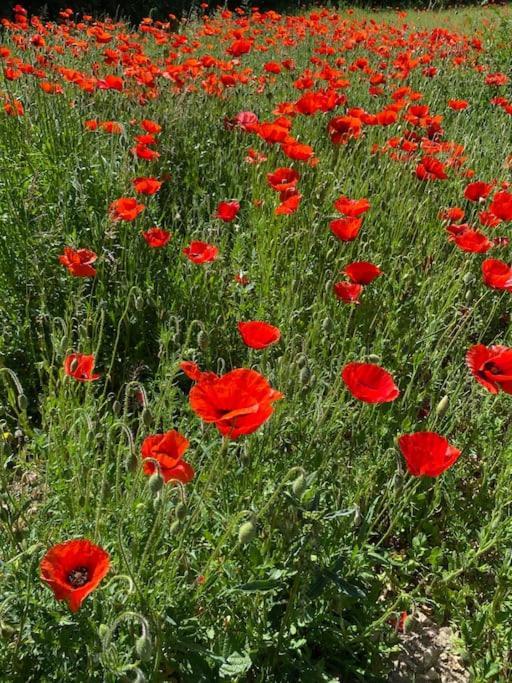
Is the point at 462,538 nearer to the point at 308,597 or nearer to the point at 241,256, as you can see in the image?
the point at 308,597

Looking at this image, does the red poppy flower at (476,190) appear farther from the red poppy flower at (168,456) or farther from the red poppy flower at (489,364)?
the red poppy flower at (168,456)

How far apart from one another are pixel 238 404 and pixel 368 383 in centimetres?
46

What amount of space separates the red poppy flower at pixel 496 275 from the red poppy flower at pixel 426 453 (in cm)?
97

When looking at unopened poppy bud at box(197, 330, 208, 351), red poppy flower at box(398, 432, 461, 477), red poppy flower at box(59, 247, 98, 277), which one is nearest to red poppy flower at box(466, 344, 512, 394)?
red poppy flower at box(398, 432, 461, 477)

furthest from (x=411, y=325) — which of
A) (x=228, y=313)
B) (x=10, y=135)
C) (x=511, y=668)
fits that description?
(x=10, y=135)

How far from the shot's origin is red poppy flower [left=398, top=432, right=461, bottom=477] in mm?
1494

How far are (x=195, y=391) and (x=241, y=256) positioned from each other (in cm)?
178

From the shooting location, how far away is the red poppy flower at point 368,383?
1.57 metres

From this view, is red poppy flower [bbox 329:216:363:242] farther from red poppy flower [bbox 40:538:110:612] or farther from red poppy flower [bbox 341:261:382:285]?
red poppy flower [bbox 40:538:110:612]

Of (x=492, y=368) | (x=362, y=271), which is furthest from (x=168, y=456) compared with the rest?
(x=362, y=271)

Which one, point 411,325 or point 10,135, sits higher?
point 10,135

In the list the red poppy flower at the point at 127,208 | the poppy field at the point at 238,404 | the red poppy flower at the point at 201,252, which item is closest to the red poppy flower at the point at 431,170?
the poppy field at the point at 238,404

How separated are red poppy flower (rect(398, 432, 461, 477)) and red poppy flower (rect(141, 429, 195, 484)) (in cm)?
51

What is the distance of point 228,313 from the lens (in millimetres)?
2719
